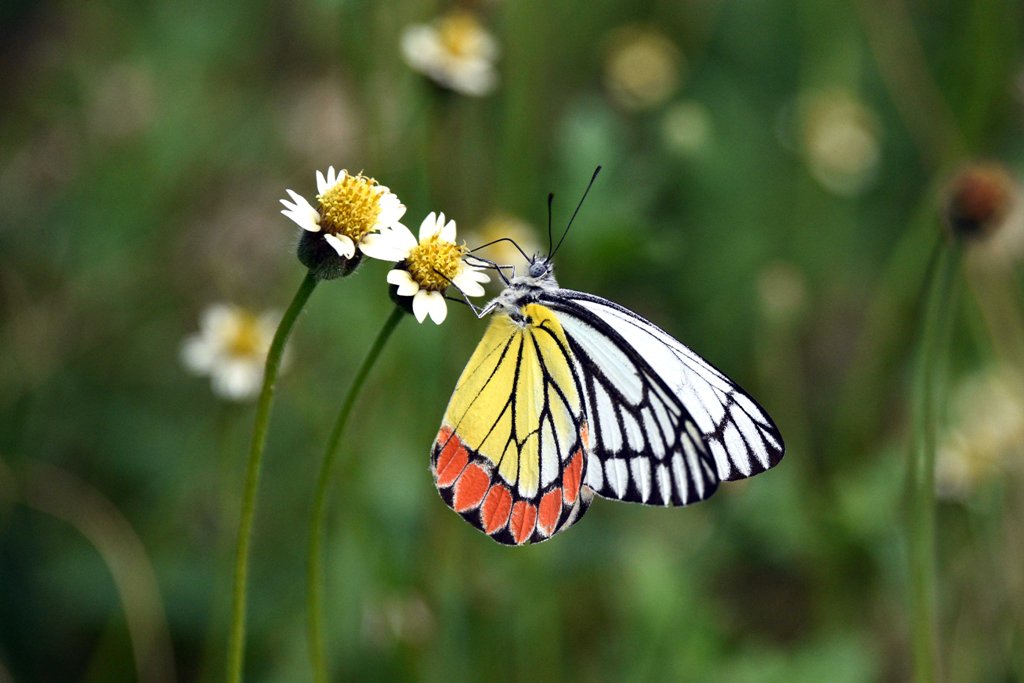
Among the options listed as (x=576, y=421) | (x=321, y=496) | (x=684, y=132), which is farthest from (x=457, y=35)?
(x=321, y=496)

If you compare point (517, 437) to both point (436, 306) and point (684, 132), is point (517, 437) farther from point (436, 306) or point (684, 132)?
point (684, 132)

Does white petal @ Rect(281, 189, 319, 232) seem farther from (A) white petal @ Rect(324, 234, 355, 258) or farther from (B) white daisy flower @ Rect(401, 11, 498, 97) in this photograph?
(B) white daisy flower @ Rect(401, 11, 498, 97)

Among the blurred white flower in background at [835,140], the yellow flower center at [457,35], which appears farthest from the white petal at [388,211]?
the blurred white flower in background at [835,140]

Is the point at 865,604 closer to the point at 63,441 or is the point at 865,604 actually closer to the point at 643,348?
the point at 643,348

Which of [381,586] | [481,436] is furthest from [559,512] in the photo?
[381,586]

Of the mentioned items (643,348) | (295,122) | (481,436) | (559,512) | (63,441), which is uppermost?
(295,122)

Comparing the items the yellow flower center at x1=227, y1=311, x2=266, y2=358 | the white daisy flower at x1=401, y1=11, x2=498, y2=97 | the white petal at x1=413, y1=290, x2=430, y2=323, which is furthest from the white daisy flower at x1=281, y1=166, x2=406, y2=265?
the yellow flower center at x1=227, y1=311, x2=266, y2=358
